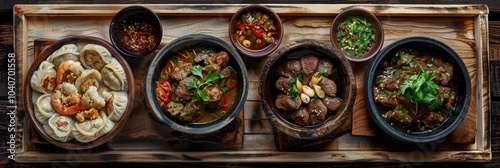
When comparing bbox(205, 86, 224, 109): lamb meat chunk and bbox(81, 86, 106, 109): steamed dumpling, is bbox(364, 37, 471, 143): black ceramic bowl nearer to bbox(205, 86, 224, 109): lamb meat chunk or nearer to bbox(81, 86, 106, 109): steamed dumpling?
bbox(205, 86, 224, 109): lamb meat chunk

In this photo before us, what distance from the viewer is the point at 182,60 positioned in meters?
3.50

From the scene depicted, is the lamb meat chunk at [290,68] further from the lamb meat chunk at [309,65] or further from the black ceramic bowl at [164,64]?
the black ceramic bowl at [164,64]

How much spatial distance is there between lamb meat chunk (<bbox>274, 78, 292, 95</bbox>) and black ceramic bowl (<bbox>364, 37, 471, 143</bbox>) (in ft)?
1.71

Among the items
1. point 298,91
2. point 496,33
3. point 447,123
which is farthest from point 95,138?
point 496,33

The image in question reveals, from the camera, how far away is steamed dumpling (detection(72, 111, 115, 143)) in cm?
337

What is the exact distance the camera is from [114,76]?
3.38m

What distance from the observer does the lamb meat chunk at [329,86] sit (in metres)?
3.36

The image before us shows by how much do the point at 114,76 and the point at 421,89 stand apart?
6.52ft

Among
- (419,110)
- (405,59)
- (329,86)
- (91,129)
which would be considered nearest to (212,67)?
(329,86)

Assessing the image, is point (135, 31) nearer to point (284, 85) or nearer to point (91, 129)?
point (91, 129)

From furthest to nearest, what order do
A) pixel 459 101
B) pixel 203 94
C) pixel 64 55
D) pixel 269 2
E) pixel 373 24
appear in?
pixel 269 2, pixel 373 24, pixel 459 101, pixel 64 55, pixel 203 94

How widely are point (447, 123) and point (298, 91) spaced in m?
1.05

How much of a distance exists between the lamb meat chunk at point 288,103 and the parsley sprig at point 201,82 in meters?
0.43

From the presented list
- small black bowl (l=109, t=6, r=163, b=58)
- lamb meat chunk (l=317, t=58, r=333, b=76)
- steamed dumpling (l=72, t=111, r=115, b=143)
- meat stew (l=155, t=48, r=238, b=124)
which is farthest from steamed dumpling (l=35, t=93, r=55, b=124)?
lamb meat chunk (l=317, t=58, r=333, b=76)
